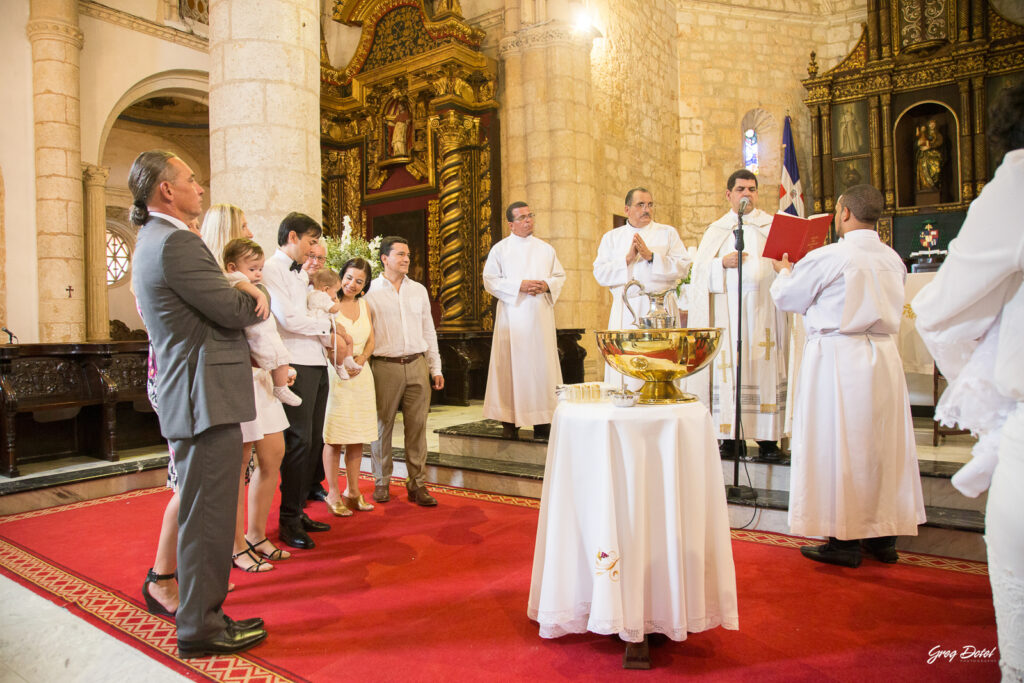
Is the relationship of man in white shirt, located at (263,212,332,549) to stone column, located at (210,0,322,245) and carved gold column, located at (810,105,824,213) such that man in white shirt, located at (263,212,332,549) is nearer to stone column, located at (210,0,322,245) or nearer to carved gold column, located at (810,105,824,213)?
stone column, located at (210,0,322,245)

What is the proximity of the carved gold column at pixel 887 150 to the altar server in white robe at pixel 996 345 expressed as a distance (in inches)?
451

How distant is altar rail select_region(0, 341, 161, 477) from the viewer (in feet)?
17.7

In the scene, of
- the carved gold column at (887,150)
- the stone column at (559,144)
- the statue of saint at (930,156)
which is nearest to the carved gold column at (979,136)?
the statue of saint at (930,156)

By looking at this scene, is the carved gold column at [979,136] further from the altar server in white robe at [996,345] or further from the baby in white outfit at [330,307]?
the altar server in white robe at [996,345]

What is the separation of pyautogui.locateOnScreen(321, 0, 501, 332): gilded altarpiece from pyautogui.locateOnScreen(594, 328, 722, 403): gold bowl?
24.7 feet

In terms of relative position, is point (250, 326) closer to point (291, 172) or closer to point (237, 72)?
point (291, 172)

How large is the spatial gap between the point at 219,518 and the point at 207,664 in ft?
1.67

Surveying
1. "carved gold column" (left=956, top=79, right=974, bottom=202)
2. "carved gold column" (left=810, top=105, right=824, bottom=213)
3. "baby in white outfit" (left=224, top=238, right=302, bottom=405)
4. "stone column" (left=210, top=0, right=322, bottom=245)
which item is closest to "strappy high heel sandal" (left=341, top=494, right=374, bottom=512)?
"baby in white outfit" (left=224, top=238, right=302, bottom=405)

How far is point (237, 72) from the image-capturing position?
5.45 metres

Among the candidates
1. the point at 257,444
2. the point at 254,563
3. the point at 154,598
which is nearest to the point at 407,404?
the point at 257,444

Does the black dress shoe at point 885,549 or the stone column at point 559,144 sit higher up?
the stone column at point 559,144

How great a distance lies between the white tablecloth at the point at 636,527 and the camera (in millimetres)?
2219

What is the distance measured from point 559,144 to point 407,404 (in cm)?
600

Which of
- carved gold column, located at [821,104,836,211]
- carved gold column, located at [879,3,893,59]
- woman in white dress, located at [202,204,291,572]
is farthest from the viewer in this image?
carved gold column, located at [821,104,836,211]
